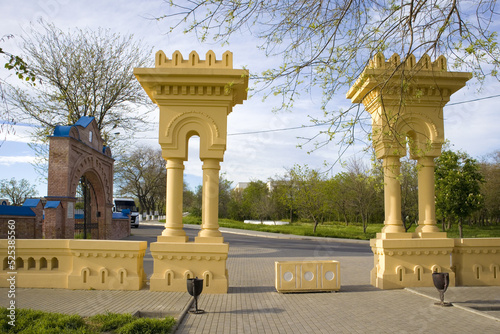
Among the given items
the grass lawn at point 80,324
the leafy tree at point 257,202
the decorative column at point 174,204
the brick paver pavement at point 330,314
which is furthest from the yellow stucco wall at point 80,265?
the leafy tree at point 257,202

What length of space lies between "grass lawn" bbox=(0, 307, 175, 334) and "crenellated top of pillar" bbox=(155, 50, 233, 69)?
5.64 m

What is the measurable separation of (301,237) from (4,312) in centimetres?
2488

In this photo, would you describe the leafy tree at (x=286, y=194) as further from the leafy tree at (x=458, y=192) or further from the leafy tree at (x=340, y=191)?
the leafy tree at (x=458, y=192)

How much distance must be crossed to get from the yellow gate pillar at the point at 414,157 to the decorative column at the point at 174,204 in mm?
4595

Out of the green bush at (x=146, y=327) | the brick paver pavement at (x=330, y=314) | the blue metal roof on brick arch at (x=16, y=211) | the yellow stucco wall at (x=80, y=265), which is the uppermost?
the blue metal roof on brick arch at (x=16, y=211)

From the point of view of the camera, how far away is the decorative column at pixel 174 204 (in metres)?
9.45

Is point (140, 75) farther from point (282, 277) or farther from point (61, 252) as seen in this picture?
point (282, 277)

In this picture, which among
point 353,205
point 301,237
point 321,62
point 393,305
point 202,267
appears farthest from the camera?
point 353,205

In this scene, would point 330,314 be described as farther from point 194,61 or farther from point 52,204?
point 52,204

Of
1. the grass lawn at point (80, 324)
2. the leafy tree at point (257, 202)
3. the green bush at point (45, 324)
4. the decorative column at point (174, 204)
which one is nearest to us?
the green bush at point (45, 324)

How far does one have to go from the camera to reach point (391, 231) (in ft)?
32.6

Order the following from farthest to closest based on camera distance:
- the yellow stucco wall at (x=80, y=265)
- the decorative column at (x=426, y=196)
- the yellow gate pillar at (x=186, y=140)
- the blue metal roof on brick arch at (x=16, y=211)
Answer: the blue metal roof on brick arch at (x=16, y=211)
the decorative column at (x=426, y=196)
the yellow stucco wall at (x=80, y=265)
the yellow gate pillar at (x=186, y=140)

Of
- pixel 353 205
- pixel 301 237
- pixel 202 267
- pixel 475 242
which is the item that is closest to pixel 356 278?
pixel 475 242

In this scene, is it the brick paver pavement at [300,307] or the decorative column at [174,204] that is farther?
the decorative column at [174,204]
